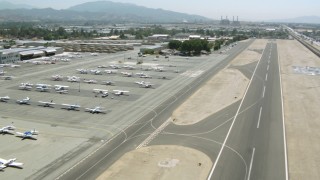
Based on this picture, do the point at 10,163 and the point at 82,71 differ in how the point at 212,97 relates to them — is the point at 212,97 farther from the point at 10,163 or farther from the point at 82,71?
the point at 10,163

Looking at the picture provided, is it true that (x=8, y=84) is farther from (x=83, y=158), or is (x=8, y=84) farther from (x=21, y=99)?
(x=83, y=158)

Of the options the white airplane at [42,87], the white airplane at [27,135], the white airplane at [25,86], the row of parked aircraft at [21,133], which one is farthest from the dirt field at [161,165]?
the white airplane at [25,86]

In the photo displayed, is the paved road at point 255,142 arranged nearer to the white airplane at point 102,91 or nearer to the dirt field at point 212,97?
the dirt field at point 212,97

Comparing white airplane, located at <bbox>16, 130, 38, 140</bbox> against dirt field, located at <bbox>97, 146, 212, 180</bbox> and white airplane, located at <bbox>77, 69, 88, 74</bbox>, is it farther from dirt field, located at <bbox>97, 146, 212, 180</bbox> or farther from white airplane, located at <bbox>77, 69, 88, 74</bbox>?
white airplane, located at <bbox>77, 69, 88, 74</bbox>

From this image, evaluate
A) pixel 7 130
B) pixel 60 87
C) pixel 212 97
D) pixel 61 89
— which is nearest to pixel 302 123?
pixel 212 97

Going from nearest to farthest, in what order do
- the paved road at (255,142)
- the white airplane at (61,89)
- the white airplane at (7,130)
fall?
the paved road at (255,142) < the white airplane at (7,130) < the white airplane at (61,89)

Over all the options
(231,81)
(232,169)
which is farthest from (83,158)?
(231,81)
